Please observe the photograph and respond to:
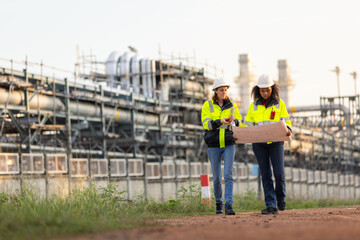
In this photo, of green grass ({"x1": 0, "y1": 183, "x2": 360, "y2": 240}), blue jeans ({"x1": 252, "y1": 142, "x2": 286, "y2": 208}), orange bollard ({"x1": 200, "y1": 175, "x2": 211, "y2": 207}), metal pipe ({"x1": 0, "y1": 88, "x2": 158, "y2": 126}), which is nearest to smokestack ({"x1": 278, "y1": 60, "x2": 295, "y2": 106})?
metal pipe ({"x1": 0, "y1": 88, "x2": 158, "y2": 126})

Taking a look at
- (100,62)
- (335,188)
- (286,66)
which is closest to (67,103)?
(100,62)

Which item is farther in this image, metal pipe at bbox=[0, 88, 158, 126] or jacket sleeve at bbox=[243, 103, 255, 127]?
metal pipe at bbox=[0, 88, 158, 126]

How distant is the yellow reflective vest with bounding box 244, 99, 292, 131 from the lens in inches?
424

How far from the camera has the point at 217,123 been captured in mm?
10773

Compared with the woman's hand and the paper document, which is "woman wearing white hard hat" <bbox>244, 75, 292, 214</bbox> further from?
the woman's hand

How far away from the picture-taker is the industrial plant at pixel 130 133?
22.3 metres

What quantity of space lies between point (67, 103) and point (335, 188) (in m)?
18.6

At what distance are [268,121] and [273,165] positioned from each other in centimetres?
70

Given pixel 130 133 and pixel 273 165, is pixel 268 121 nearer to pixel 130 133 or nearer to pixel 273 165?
pixel 273 165

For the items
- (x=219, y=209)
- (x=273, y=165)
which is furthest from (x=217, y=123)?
(x=219, y=209)

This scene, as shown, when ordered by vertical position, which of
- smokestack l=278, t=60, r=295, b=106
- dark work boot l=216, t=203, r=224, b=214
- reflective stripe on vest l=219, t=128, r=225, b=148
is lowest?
dark work boot l=216, t=203, r=224, b=214

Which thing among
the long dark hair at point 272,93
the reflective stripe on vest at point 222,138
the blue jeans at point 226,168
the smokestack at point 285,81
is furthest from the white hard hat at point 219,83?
the smokestack at point 285,81

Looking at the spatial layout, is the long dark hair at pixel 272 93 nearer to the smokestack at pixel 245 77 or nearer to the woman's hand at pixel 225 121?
the woman's hand at pixel 225 121

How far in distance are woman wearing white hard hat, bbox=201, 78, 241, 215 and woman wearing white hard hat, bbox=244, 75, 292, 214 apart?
312 millimetres
